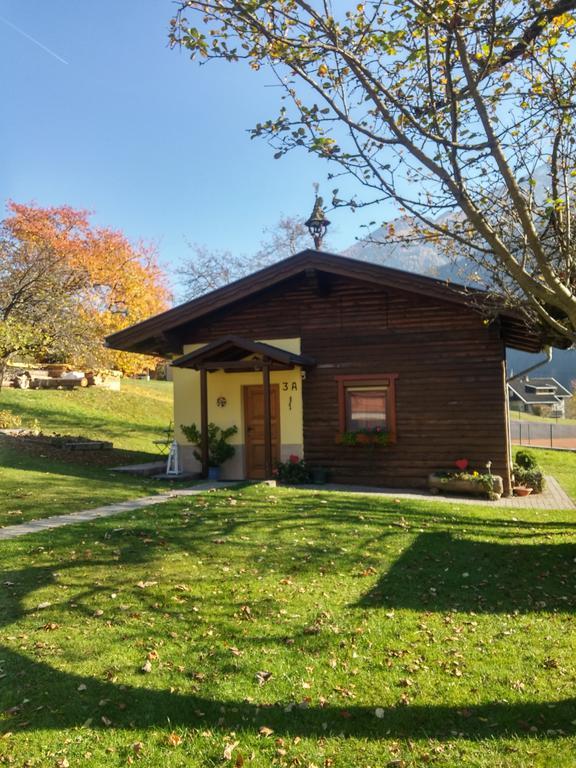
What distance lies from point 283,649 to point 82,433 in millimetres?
15930

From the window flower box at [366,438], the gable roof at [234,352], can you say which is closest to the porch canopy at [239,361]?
the gable roof at [234,352]

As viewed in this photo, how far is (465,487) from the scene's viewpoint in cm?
1159

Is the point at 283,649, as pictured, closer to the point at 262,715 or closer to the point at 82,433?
the point at 262,715

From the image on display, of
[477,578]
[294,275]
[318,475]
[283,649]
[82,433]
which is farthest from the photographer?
[82,433]

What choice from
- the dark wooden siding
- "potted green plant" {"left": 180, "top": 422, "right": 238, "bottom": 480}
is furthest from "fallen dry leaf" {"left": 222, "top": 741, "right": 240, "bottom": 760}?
"potted green plant" {"left": 180, "top": 422, "right": 238, "bottom": 480}

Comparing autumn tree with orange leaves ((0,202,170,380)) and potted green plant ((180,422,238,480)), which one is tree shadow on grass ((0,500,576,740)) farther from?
autumn tree with orange leaves ((0,202,170,380))

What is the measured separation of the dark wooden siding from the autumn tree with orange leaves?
226 inches

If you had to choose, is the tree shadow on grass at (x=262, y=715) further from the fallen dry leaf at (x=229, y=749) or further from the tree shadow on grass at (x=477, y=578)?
the tree shadow on grass at (x=477, y=578)

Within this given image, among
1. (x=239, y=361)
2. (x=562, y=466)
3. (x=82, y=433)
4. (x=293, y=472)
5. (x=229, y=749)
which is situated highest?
(x=239, y=361)

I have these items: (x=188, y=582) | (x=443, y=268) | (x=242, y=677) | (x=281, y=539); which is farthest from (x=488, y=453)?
(x=242, y=677)

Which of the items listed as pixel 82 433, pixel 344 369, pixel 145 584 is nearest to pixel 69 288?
pixel 82 433

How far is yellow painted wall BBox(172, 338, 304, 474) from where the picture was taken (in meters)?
13.2

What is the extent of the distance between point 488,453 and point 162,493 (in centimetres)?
651

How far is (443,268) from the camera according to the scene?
10.2m
